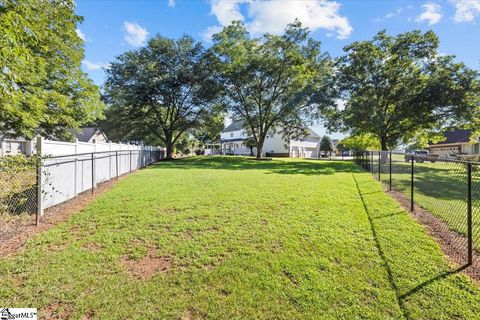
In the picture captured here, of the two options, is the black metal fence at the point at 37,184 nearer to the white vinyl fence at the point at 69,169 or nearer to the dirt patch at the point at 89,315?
the white vinyl fence at the point at 69,169

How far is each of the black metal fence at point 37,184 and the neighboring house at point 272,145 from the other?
30132mm

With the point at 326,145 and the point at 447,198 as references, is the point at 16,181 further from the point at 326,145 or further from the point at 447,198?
the point at 326,145

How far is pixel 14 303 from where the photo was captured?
265 centimetres

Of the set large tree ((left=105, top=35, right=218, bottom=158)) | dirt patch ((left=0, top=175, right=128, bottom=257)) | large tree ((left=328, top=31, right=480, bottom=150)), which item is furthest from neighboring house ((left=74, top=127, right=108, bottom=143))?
large tree ((left=328, top=31, right=480, bottom=150))

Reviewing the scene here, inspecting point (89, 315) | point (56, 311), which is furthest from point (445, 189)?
point (56, 311)

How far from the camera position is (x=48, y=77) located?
41.7 feet

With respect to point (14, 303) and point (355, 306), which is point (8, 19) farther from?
point (355, 306)

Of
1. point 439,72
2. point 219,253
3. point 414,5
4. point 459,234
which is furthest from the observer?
point 439,72

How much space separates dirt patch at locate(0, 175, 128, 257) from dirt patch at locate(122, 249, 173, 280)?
201 centimetres

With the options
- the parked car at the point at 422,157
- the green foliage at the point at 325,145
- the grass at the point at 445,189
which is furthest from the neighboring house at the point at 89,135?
the green foliage at the point at 325,145

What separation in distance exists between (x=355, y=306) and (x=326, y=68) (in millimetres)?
25913

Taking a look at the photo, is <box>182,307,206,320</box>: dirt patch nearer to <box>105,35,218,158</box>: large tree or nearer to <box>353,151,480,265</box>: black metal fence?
<box>353,151,480,265</box>: black metal fence

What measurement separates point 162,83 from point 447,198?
23189mm

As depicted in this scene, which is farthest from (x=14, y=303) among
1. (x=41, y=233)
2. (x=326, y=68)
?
(x=326, y=68)
